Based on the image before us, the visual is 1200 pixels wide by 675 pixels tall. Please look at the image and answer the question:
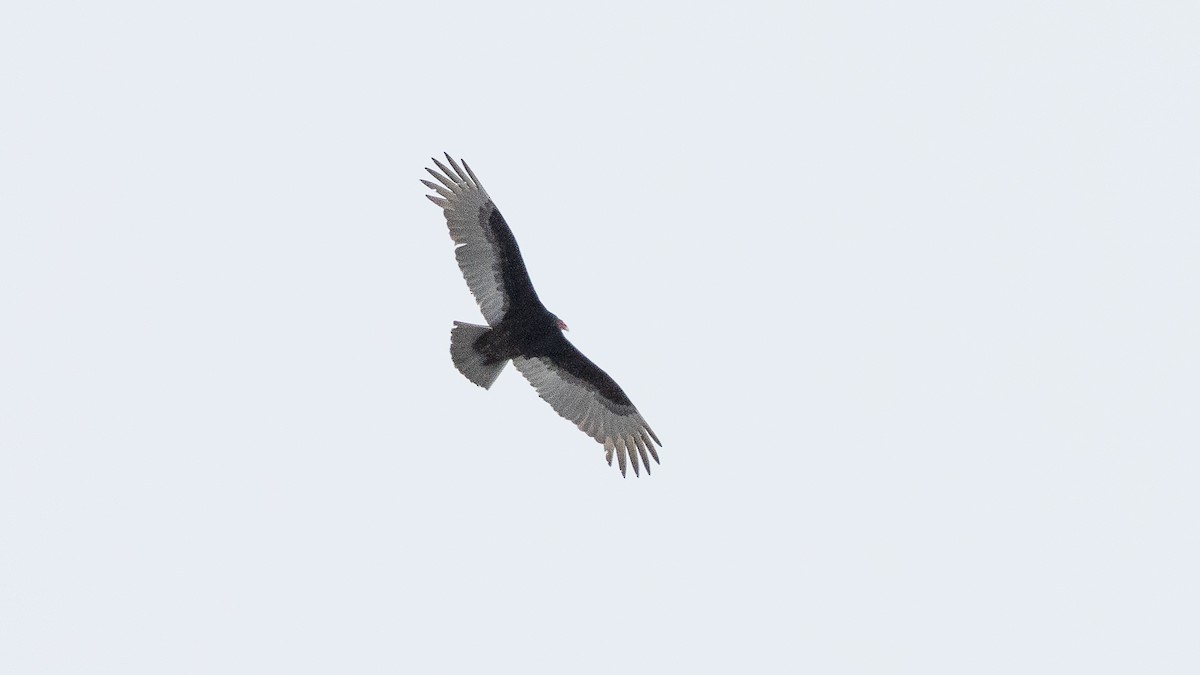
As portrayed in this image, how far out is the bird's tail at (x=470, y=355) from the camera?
1733cm

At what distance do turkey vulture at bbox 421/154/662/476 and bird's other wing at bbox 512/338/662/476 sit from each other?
0.03 ft

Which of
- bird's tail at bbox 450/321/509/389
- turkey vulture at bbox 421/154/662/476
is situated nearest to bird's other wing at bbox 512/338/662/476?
turkey vulture at bbox 421/154/662/476

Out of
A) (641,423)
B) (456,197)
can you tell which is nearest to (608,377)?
(641,423)

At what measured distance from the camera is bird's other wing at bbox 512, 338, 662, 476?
58.6 feet

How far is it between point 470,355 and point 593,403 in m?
1.43

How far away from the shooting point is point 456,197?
17172 millimetres

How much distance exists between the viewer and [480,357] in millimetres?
17438

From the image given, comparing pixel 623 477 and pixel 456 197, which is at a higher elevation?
pixel 456 197

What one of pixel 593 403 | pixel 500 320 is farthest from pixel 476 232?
pixel 593 403

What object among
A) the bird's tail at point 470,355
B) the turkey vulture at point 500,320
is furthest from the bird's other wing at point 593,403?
the bird's tail at point 470,355

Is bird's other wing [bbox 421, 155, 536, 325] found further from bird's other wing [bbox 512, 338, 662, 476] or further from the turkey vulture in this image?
bird's other wing [bbox 512, 338, 662, 476]

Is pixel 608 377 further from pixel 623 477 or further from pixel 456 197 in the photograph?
pixel 456 197

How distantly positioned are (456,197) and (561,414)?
2470 millimetres

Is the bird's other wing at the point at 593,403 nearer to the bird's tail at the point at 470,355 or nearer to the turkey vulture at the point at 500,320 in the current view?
the turkey vulture at the point at 500,320
